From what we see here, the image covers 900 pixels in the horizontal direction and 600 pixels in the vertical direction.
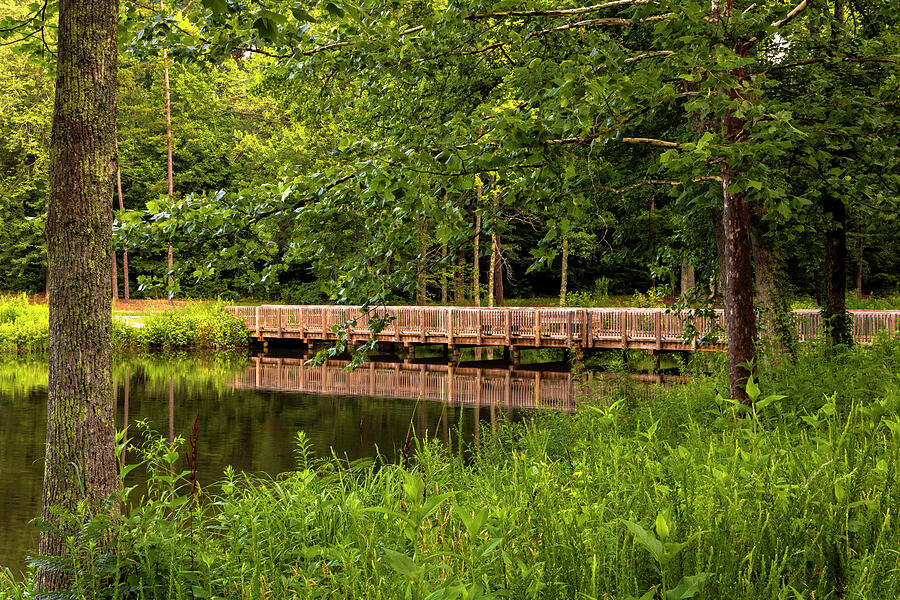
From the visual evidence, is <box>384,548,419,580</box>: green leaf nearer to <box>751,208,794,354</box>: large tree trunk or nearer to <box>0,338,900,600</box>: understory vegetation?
<box>0,338,900,600</box>: understory vegetation

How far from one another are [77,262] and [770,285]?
6.50 meters

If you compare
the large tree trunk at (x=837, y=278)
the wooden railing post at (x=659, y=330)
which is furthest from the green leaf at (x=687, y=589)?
the wooden railing post at (x=659, y=330)

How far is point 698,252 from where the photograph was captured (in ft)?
29.8

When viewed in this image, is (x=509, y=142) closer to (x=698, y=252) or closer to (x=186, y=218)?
(x=186, y=218)

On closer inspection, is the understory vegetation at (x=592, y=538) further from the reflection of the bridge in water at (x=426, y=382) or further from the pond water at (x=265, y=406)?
the reflection of the bridge in water at (x=426, y=382)

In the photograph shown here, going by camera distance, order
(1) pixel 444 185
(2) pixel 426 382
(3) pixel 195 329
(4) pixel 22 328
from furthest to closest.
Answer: (3) pixel 195 329
(4) pixel 22 328
(2) pixel 426 382
(1) pixel 444 185

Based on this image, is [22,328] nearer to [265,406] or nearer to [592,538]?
[265,406]

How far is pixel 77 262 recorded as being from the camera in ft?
11.0

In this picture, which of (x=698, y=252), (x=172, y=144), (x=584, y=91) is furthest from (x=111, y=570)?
(x=172, y=144)

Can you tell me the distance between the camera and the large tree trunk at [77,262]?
3361 mm

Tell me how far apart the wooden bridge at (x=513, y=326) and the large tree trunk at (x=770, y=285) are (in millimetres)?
10778

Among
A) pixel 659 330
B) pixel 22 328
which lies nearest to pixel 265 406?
pixel 659 330

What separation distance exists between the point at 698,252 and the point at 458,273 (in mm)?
24489

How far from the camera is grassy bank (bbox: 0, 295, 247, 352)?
82.1ft
